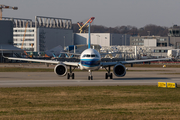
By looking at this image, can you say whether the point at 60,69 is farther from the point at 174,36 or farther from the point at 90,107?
the point at 174,36

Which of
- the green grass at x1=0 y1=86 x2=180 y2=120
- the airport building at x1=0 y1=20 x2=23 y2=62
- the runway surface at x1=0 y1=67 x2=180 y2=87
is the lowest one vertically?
the runway surface at x1=0 y1=67 x2=180 y2=87

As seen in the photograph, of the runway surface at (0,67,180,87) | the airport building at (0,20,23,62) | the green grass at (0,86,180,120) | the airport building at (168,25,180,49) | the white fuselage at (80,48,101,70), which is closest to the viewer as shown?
the green grass at (0,86,180,120)

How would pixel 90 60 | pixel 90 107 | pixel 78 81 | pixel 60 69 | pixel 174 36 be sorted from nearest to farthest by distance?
1. pixel 90 107
2. pixel 90 60
3. pixel 78 81
4. pixel 60 69
5. pixel 174 36

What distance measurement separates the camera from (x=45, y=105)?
17797mm

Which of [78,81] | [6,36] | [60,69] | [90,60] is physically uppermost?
[6,36]

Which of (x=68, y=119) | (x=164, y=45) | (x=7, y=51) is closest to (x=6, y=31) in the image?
(x=7, y=51)

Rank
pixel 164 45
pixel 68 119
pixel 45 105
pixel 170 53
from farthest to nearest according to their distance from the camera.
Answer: pixel 164 45 < pixel 170 53 < pixel 45 105 < pixel 68 119

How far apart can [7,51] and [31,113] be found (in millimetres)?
113351

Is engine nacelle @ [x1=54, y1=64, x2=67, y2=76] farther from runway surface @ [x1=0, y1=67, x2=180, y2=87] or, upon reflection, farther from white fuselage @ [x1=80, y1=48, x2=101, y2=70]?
white fuselage @ [x1=80, y1=48, x2=101, y2=70]

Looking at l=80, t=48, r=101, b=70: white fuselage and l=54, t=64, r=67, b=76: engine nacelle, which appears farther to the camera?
l=54, t=64, r=67, b=76: engine nacelle

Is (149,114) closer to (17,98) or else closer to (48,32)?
(17,98)

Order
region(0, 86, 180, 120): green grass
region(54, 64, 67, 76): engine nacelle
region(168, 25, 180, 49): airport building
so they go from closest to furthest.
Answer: region(0, 86, 180, 120): green grass, region(54, 64, 67, 76): engine nacelle, region(168, 25, 180, 49): airport building

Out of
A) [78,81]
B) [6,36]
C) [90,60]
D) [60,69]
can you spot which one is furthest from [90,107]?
[6,36]

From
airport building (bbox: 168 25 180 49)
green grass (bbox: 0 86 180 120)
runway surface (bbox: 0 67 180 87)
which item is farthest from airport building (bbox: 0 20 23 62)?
green grass (bbox: 0 86 180 120)
